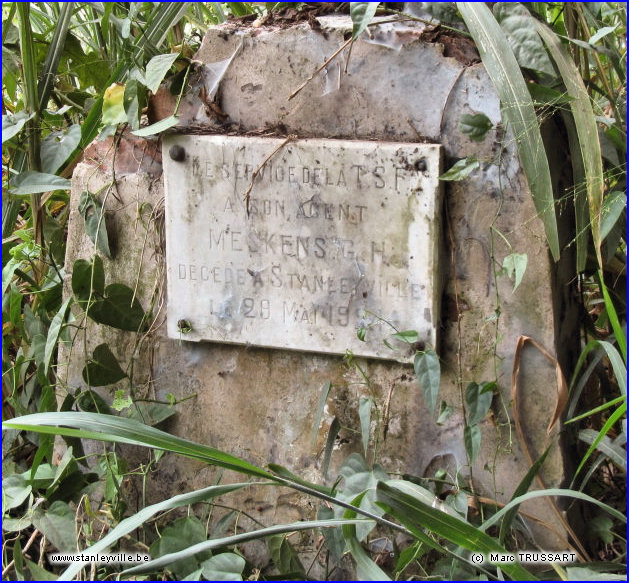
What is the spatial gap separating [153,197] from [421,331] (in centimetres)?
72

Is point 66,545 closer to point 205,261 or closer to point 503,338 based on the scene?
point 205,261

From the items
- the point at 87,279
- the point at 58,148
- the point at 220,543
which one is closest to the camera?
the point at 220,543

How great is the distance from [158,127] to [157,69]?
0.12 metres

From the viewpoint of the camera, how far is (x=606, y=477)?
2137 millimetres

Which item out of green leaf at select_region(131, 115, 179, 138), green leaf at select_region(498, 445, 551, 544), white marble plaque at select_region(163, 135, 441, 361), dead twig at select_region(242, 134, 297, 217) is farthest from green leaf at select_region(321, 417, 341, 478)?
green leaf at select_region(131, 115, 179, 138)

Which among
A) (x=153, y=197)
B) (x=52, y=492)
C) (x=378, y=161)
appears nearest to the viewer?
(x=378, y=161)

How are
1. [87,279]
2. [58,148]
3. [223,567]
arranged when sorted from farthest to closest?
[58,148]
[87,279]
[223,567]

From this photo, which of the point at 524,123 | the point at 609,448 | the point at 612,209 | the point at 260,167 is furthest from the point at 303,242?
the point at 609,448

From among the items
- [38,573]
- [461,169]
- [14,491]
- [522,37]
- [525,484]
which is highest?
[522,37]

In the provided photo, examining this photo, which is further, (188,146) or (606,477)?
(606,477)

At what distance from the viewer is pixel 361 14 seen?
1.60 meters

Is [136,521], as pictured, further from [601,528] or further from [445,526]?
[601,528]

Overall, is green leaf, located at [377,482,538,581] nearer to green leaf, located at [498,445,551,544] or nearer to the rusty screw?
green leaf, located at [498,445,551,544]

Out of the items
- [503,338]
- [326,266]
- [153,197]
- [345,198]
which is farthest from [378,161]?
[153,197]
